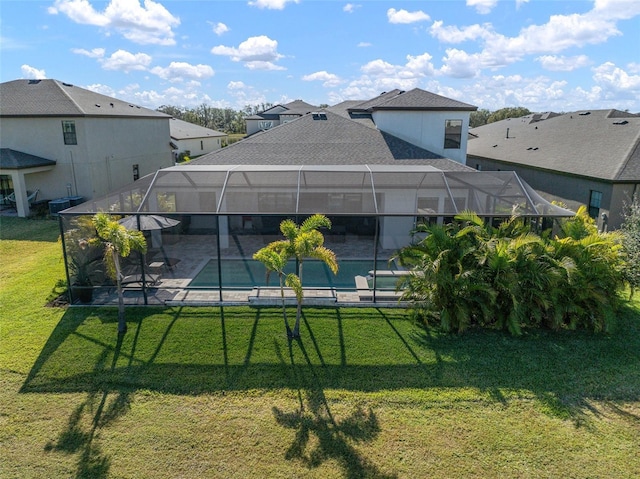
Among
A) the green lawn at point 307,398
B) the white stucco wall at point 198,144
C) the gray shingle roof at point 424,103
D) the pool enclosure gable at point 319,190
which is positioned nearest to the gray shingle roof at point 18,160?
the pool enclosure gable at point 319,190

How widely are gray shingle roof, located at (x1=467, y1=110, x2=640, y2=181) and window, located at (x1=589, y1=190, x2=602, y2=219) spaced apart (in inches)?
32.5

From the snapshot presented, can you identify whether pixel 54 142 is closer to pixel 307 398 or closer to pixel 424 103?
pixel 424 103

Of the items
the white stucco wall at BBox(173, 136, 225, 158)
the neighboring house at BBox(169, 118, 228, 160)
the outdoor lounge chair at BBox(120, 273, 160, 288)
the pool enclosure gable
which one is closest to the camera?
the outdoor lounge chair at BBox(120, 273, 160, 288)

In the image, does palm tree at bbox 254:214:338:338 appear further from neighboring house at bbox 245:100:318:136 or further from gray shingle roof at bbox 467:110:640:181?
neighboring house at bbox 245:100:318:136

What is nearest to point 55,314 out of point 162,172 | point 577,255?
point 162,172

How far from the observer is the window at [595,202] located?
16.9 metres

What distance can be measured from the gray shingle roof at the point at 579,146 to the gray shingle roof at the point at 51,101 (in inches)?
909

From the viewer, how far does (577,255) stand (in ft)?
29.2

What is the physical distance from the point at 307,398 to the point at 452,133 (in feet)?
51.9

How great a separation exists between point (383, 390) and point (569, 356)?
3905 millimetres

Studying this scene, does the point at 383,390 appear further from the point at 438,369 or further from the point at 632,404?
the point at 632,404

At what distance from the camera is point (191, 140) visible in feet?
130

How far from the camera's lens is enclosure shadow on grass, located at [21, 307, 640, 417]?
7098 millimetres

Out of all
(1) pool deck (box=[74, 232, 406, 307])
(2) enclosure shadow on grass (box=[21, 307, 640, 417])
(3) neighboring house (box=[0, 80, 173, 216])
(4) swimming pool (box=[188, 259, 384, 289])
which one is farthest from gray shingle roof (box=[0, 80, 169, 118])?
(2) enclosure shadow on grass (box=[21, 307, 640, 417])
